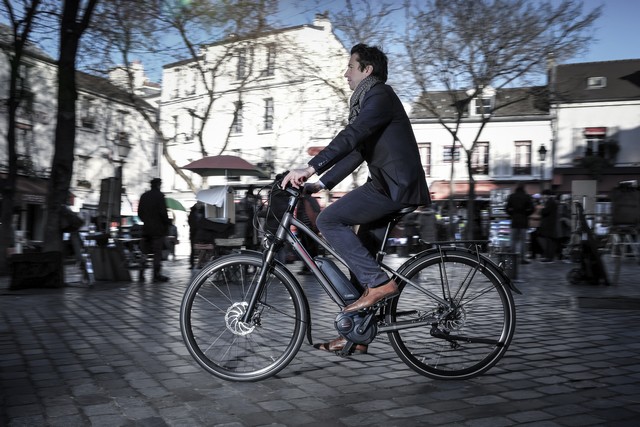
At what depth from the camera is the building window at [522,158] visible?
40844mm

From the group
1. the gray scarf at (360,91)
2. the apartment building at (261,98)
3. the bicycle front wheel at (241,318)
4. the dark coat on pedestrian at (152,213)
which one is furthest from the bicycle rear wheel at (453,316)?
the dark coat on pedestrian at (152,213)

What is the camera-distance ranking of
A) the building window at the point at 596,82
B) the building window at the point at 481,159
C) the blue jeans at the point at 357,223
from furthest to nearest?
the building window at the point at 481,159
the building window at the point at 596,82
the blue jeans at the point at 357,223

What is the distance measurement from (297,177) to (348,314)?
0.91 metres

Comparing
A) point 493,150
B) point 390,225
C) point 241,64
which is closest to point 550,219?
point 241,64

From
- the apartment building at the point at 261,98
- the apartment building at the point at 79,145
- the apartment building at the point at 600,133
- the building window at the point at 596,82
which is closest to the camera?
the apartment building at the point at 261,98

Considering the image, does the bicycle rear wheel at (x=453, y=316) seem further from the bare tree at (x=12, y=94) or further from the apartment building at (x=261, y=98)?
the bare tree at (x=12, y=94)

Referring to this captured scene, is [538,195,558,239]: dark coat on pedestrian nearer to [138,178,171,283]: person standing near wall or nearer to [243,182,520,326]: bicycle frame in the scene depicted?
[138,178,171,283]: person standing near wall

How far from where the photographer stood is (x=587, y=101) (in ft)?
128

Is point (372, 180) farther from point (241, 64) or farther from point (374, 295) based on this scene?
point (241, 64)

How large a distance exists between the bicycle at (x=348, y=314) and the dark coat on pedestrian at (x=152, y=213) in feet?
26.5

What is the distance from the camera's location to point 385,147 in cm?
381

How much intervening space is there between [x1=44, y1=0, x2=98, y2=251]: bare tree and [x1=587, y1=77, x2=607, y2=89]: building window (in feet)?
123

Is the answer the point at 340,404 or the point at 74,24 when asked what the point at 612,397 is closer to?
the point at 340,404

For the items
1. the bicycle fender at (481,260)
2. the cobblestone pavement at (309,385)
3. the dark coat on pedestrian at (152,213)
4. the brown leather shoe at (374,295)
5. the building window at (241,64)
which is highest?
the building window at (241,64)
